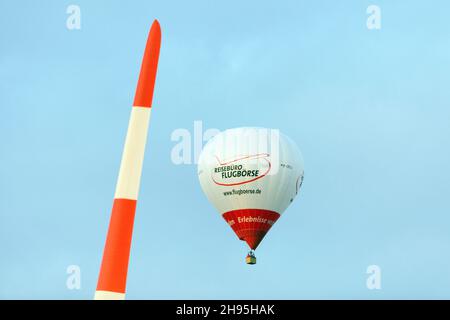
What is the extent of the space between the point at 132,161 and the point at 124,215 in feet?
3.48

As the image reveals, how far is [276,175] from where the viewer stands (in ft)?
202

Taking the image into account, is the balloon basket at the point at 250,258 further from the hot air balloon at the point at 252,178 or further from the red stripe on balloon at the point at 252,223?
the red stripe on balloon at the point at 252,223

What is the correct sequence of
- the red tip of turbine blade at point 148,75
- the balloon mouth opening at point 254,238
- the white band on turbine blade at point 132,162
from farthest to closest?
1. the balloon mouth opening at point 254,238
2. the red tip of turbine blade at point 148,75
3. the white band on turbine blade at point 132,162

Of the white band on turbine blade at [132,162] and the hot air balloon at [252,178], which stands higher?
the hot air balloon at [252,178]

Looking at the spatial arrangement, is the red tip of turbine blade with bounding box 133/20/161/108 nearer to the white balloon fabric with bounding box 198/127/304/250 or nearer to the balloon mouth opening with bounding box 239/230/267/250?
the white balloon fabric with bounding box 198/127/304/250

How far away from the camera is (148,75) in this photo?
64.0 ft

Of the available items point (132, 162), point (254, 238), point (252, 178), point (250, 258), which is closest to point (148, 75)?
point (132, 162)

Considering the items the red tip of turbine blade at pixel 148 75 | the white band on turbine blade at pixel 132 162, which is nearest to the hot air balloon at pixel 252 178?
the red tip of turbine blade at pixel 148 75

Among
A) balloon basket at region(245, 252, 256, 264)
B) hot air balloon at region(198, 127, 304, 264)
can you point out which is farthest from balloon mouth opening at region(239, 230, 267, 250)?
balloon basket at region(245, 252, 256, 264)

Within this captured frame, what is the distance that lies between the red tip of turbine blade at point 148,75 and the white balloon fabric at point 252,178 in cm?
4159

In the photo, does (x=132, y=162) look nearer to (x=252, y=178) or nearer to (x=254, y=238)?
(x=252, y=178)

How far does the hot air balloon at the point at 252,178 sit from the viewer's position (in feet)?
202

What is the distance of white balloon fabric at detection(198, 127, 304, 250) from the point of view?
61.4 meters

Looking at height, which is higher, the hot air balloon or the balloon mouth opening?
the hot air balloon
